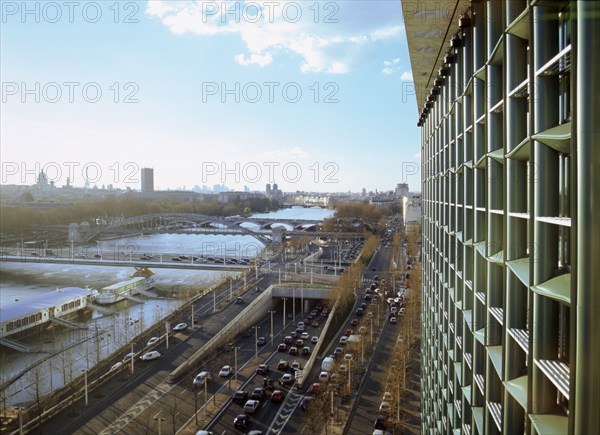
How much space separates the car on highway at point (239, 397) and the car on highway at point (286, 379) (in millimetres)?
654

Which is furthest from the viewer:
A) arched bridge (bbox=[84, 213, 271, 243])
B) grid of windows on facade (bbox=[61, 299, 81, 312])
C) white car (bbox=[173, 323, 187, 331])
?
arched bridge (bbox=[84, 213, 271, 243])

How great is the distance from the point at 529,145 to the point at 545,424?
1.96ft

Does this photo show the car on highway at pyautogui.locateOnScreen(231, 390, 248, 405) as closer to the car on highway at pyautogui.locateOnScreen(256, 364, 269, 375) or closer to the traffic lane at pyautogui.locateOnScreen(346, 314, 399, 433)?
the car on highway at pyautogui.locateOnScreen(256, 364, 269, 375)

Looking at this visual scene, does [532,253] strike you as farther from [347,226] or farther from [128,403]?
[347,226]

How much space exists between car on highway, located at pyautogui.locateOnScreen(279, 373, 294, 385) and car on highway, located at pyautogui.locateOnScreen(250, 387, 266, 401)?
0.39 meters

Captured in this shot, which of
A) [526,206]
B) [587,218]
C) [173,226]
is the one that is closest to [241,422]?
[526,206]

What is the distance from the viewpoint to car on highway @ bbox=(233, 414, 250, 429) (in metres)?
5.03

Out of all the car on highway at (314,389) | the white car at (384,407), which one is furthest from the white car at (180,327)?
the white car at (384,407)

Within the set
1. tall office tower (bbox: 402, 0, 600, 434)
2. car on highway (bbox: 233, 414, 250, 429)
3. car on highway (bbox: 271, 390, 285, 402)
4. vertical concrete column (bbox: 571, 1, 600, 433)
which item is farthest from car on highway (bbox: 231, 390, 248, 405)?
vertical concrete column (bbox: 571, 1, 600, 433)

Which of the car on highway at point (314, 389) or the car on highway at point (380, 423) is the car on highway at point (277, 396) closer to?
the car on highway at point (314, 389)

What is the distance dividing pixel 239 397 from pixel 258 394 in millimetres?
242

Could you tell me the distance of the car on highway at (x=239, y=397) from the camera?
18.6ft

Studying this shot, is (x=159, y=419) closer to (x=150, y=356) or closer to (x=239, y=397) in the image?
(x=239, y=397)

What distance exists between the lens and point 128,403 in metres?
5.50
